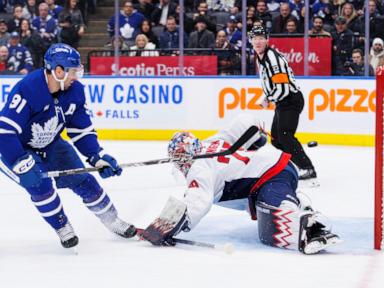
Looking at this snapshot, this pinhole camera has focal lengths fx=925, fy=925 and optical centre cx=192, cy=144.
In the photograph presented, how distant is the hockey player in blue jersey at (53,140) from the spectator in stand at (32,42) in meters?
5.70

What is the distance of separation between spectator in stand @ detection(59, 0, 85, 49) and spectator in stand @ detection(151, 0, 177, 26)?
83cm

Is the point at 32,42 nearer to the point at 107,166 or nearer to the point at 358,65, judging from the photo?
the point at 358,65

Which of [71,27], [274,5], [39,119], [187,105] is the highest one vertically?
[274,5]

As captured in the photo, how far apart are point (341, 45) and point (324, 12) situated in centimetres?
40

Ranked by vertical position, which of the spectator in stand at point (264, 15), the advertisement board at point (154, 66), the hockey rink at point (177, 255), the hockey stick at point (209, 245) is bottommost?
the hockey rink at point (177, 255)

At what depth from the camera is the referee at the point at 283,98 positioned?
6801mm

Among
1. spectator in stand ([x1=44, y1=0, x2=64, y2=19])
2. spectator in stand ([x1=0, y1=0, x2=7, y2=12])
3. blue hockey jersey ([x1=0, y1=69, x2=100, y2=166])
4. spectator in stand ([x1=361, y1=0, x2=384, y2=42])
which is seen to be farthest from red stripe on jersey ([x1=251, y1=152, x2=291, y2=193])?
spectator in stand ([x1=0, y1=0, x2=7, y2=12])

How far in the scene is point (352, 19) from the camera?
9414 millimetres

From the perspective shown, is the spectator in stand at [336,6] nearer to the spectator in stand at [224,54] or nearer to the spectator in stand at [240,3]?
the spectator in stand at [240,3]

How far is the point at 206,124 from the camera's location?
9.91 m

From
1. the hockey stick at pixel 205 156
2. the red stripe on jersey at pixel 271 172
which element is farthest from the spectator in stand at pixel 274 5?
the red stripe on jersey at pixel 271 172

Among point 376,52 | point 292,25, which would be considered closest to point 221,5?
point 292,25

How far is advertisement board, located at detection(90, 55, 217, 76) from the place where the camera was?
1003 cm

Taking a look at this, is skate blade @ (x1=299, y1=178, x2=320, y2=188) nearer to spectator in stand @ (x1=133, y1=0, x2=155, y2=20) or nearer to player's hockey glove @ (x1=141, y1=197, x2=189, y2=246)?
player's hockey glove @ (x1=141, y1=197, x2=189, y2=246)
